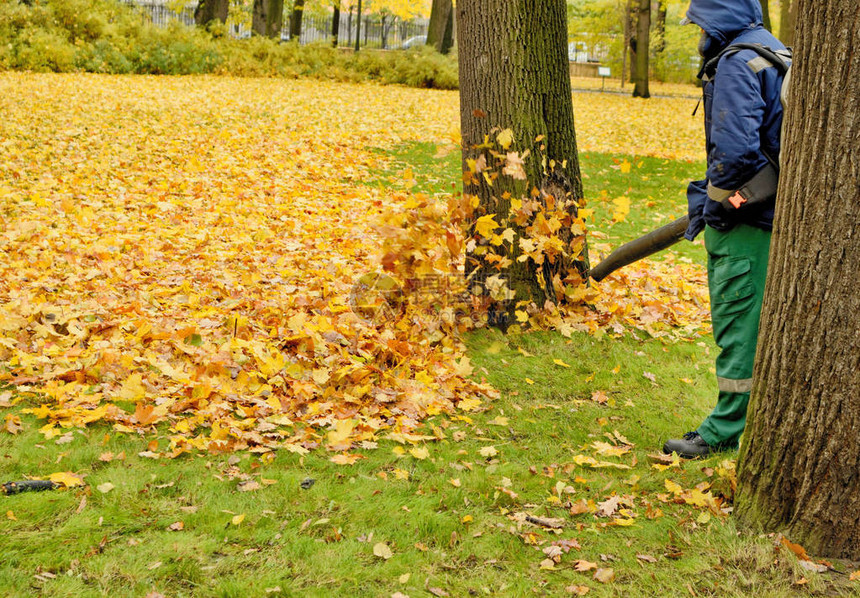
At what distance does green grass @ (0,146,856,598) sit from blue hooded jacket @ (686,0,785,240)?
48.5 inches

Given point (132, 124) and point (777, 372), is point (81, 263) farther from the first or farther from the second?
point (132, 124)

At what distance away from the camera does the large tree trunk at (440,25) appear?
2566cm

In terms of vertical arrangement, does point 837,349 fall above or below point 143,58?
below

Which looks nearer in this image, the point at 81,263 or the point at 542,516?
the point at 542,516

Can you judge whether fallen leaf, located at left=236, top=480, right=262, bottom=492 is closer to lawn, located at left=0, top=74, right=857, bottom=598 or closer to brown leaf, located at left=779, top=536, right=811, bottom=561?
lawn, located at left=0, top=74, right=857, bottom=598

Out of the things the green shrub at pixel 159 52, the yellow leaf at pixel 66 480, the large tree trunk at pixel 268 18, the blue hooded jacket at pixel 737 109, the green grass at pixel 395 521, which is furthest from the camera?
the large tree trunk at pixel 268 18

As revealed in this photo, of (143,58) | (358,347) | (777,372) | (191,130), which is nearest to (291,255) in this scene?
(358,347)

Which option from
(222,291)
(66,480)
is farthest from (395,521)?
(222,291)

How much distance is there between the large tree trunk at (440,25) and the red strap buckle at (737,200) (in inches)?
917

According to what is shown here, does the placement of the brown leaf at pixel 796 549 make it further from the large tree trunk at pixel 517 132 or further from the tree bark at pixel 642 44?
the tree bark at pixel 642 44

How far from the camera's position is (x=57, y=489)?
323 cm

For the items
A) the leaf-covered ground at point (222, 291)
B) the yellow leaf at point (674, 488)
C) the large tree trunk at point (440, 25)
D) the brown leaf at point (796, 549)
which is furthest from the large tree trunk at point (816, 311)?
the large tree trunk at point (440, 25)

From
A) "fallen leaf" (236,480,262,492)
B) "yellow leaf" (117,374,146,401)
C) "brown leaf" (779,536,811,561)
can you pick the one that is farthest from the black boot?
"yellow leaf" (117,374,146,401)

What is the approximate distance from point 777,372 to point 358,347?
2.53 meters
